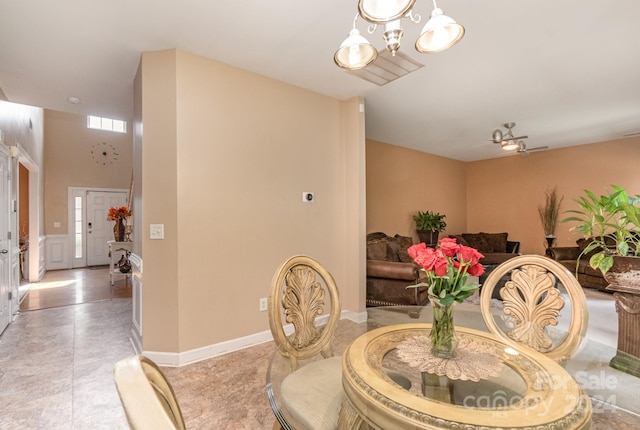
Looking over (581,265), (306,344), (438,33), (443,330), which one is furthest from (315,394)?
(581,265)

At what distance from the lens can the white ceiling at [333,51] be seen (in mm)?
2125

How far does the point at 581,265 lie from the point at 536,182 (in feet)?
7.09

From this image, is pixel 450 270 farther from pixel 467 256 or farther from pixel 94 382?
pixel 94 382

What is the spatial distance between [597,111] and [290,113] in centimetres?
427

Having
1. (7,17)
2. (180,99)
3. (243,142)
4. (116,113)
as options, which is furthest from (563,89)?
(116,113)

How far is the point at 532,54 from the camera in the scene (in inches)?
107

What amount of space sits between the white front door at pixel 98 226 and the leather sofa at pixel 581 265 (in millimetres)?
10102

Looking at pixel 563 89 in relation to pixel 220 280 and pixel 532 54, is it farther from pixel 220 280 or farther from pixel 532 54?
pixel 220 280

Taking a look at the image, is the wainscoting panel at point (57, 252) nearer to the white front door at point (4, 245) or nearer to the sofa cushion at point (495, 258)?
the white front door at point (4, 245)

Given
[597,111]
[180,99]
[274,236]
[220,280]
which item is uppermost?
[597,111]

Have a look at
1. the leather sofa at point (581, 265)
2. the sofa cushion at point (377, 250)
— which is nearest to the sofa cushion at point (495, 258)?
Result: the leather sofa at point (581, 265)

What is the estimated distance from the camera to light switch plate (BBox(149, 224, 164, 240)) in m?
2.60

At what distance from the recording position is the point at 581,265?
512 centimetres

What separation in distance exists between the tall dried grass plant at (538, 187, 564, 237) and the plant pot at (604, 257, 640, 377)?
4821 mm
